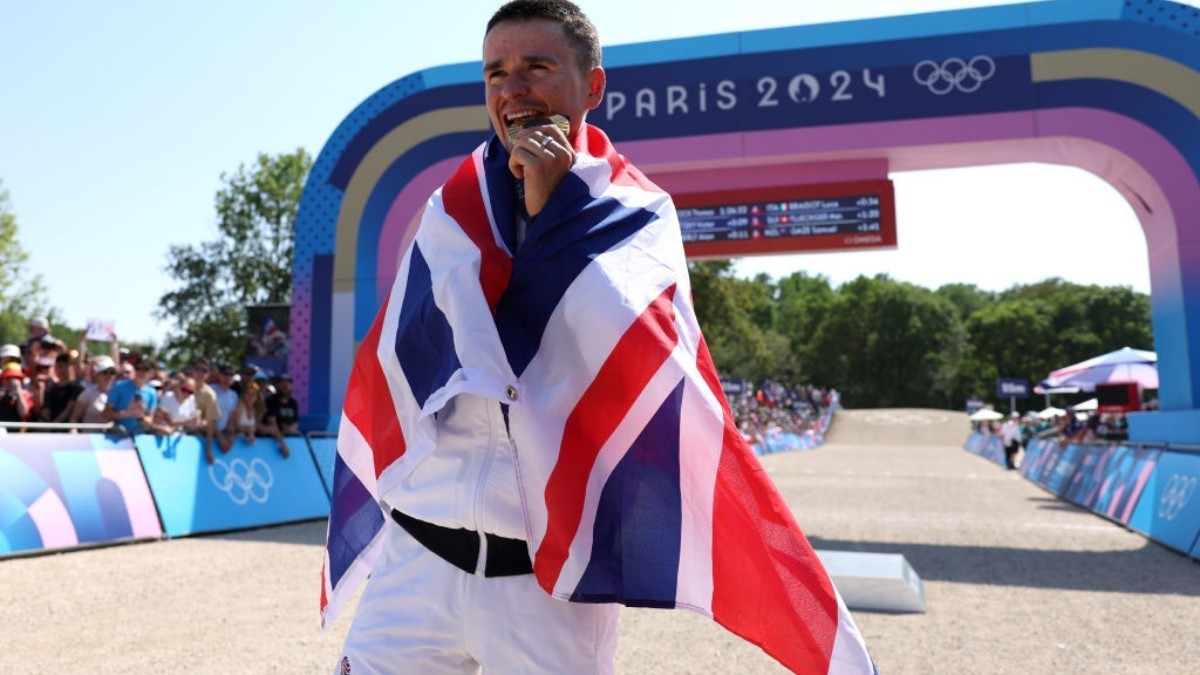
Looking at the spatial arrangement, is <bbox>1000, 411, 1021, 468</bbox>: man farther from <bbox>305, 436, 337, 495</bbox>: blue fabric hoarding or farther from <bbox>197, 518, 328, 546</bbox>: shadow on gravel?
<bbox>197, 518, 328, 546</bbox>: shadow on gravel

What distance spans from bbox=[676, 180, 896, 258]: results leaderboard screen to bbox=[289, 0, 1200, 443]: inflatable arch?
0.20m

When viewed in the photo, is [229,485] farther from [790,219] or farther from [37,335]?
[790,219]

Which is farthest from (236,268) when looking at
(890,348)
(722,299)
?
(890,348)


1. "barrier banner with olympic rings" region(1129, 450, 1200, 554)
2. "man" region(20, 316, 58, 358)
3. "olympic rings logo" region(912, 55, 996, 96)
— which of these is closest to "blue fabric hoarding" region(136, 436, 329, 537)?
"man" region(20, 316, 58, 358)

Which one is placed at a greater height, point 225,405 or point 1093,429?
point 225,405

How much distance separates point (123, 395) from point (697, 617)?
627 cm

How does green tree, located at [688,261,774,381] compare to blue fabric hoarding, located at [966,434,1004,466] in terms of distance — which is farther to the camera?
green tree, located at [688,261,774,381]

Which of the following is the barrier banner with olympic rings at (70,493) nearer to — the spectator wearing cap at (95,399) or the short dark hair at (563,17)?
the spectator wearing cap at (95,399)

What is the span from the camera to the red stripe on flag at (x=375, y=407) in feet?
5.17

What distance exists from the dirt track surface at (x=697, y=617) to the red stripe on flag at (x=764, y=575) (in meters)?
2.83

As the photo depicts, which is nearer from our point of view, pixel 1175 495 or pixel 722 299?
pixel 1175 495

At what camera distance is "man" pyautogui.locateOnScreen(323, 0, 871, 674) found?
55.7 inches

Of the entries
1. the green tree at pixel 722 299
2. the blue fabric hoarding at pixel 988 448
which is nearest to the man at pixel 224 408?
the green tree at pixel 722 299

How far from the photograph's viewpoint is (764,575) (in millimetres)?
1480
